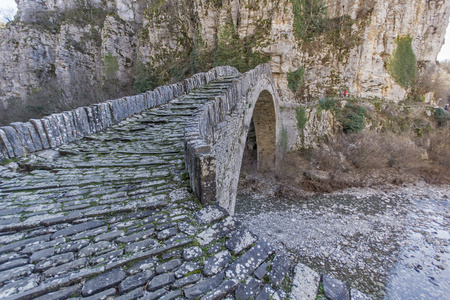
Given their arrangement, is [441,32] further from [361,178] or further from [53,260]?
[53,260]

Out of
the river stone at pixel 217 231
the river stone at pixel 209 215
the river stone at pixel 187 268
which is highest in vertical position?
the river stone at pixel 209 215

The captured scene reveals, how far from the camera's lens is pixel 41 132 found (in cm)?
368

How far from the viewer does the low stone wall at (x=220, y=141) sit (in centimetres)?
238

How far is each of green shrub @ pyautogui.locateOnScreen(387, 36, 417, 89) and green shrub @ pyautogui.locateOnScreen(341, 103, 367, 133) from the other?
16.6 ft

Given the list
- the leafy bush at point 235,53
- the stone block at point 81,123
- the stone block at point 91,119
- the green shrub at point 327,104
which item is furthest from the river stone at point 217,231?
the green shrub at point 327,104

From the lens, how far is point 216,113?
4371 millimetres

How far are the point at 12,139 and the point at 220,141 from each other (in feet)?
11.7

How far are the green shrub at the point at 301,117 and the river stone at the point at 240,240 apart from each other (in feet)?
47.8

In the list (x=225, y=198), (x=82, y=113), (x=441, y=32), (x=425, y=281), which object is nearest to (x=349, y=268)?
(x=425, y=281)

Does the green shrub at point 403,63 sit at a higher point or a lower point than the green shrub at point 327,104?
higher

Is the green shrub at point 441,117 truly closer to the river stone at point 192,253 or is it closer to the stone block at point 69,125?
the river stone at point 192,253

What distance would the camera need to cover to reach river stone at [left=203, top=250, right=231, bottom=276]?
1.65 m

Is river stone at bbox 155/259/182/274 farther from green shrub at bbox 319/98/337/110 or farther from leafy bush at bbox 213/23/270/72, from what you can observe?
green shrub at bbox 319/98/337/110

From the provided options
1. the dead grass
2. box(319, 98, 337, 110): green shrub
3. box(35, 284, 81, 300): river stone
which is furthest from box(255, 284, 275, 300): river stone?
box(319, 98, 337, 110): green shrub
